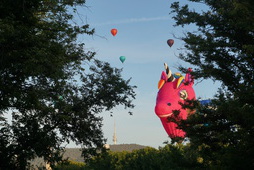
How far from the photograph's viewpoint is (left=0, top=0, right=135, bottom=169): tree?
1253 centimetres

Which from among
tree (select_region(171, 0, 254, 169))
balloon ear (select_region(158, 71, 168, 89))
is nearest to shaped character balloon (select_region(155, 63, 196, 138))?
balloon ear (select_region(158, 71, 168, 89))

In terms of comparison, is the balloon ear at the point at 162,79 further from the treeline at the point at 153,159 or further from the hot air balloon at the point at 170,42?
the treeline at the point at 153,159

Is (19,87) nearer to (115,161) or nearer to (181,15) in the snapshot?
(181,15)

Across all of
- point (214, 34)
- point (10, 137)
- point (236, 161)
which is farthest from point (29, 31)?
point (214, 34)

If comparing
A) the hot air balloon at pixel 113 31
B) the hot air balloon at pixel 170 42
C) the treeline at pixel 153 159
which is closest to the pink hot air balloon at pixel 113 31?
the hot air balloon at pixel 113 31

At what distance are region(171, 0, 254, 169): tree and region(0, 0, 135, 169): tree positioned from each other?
149 inches

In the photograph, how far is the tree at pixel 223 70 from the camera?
13820 millimetres

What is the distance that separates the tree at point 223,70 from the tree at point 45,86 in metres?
3.78

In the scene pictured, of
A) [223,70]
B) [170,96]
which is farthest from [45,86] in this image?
[170,96]

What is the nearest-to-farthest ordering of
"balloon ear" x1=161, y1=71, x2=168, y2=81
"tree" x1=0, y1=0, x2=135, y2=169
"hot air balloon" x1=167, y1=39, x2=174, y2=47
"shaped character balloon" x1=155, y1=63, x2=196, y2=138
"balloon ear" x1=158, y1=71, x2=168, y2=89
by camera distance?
1. "tree" x1=0, y1=0, x2=135, y2=169
2. "shaped character balloon" x1=155, y1=63, x2=196, y2=138
3. "balloon ear" x1=158, y1=71, x2=168, y2=89
4. "balloon ear" x1=161, y1=71, x2=168, y2=81
5. "hot air balloon" x1=167, y1=39, x2=174, y2=47

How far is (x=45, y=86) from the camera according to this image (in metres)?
15.8

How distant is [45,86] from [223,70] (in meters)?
8.40

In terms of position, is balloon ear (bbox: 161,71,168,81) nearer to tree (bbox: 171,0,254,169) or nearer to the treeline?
the treeline

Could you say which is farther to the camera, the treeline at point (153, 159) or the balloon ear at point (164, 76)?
the balloon ear at point (164, 76)
